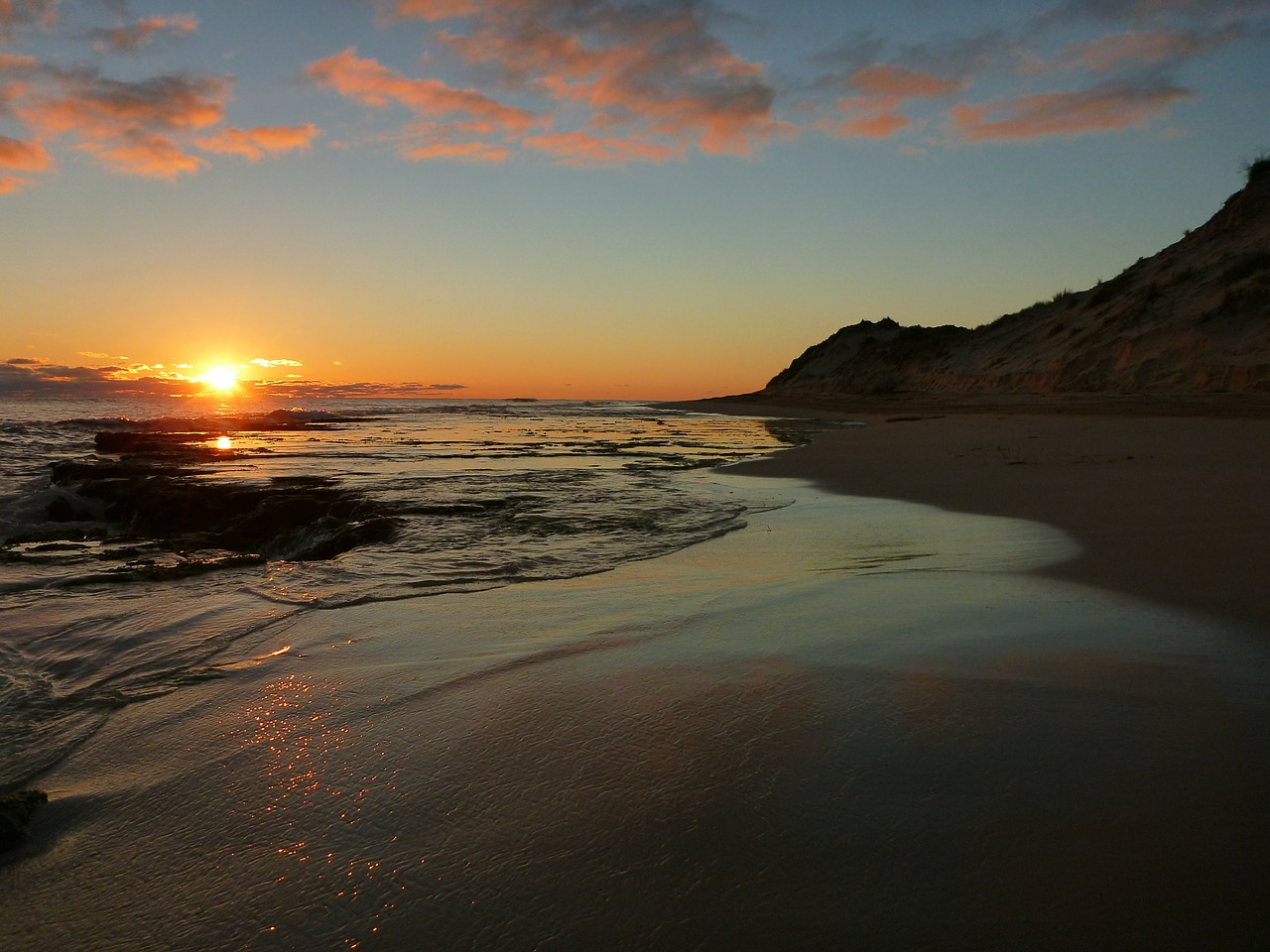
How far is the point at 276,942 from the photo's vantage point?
179 cm

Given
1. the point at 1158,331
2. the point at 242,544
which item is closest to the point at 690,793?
the point at 242,544

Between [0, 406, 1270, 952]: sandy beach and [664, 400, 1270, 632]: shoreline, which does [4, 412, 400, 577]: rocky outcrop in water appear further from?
[664, 400, 1270, 632]: shoreline

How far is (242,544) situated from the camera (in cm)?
828

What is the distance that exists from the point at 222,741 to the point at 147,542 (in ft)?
20.7

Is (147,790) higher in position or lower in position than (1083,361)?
lower

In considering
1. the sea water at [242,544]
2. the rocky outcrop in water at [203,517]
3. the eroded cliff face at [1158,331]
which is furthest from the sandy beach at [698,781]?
the eroded cliff face at [1158,331]

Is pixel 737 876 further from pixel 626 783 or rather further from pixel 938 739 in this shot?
pixel 938 739

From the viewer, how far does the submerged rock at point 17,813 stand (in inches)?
89.3

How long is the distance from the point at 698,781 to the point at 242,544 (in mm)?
7279

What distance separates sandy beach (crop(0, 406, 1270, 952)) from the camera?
71.6 inches

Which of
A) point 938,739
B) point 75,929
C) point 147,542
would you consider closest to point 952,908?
point 938,739

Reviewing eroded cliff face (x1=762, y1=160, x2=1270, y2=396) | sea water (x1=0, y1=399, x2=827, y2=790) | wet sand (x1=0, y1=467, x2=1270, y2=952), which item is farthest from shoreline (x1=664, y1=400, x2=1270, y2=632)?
eroded cliff face (x1=762, y1=160, x2=1270, y2=396)

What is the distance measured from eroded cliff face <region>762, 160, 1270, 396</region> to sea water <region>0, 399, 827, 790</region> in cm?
1579

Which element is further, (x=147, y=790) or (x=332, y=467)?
(x=332, y=467)
